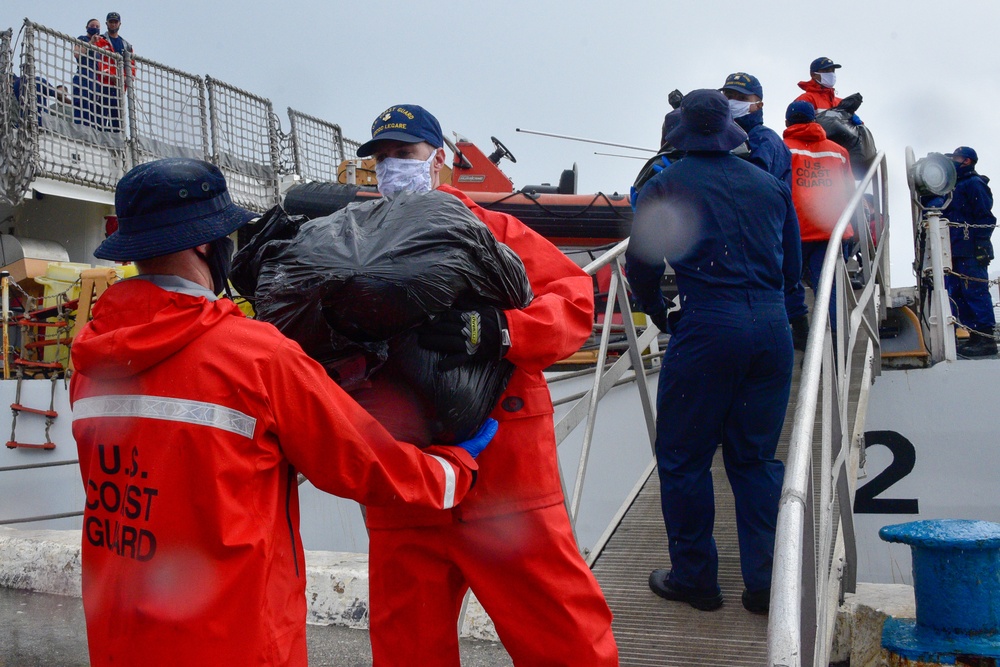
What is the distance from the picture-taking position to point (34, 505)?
7.39 metres

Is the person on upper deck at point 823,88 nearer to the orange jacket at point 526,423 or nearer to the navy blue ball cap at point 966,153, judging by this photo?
the navy blue ball cap at point 966,153

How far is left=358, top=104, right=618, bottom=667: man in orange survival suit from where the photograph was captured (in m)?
1.99

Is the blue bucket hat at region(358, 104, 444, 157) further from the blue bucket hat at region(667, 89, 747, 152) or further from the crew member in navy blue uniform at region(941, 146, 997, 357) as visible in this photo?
the crew member in navy blue uniform at region(941, 146, 997, 357)

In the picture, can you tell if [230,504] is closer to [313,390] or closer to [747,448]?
[313,390]

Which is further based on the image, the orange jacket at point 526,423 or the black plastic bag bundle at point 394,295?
the orange jacket at point 526,423

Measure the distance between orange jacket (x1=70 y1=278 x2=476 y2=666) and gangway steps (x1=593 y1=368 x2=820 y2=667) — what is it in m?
1.44

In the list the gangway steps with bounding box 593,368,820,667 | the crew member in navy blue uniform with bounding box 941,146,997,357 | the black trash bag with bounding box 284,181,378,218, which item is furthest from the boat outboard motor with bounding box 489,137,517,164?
the gangway steps with bounding box 593,368,820,667

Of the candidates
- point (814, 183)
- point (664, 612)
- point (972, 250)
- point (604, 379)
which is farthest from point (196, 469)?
point (972, 250)

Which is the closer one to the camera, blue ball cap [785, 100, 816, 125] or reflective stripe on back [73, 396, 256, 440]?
reflective stripe on back [73, 396, 256, 440]

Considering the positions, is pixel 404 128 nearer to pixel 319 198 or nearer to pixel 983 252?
pixel 983 252

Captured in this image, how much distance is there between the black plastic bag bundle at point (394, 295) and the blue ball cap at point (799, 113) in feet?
10.7

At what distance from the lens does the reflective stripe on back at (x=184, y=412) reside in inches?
60.6

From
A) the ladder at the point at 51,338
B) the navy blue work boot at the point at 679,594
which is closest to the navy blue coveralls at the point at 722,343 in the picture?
the navy blue work boot at the point at 679,594

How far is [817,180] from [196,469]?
13.0ft
